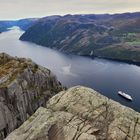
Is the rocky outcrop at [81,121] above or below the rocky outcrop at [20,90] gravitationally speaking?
above

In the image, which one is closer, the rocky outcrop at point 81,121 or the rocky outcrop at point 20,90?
the rocky outcrop at point 81,121

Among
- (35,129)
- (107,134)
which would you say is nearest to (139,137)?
(107,134)

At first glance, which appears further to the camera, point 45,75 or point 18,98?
point 45,75

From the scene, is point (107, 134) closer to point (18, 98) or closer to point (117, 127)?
point (117, 127)

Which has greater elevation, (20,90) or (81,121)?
(81,121)

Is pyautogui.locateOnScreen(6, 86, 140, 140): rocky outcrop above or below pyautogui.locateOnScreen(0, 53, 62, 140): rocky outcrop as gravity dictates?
above
